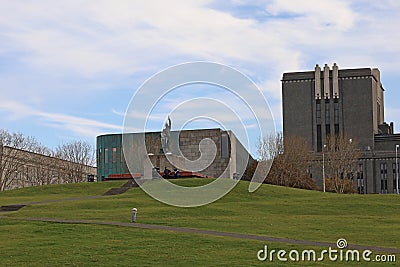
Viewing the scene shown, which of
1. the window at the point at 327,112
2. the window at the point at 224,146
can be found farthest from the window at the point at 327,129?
the window at the point at 224,146

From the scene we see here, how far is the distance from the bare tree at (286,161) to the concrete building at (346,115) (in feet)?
123

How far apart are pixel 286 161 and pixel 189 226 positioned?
→ 233 ft

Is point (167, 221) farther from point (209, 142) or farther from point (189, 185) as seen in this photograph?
point (209, 142)

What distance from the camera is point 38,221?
3875 cm

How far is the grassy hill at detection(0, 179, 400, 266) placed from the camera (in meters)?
27.6

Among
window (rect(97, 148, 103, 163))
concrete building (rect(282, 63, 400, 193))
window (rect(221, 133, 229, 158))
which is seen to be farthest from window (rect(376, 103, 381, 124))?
window (rect(221, 133, 229, 158))

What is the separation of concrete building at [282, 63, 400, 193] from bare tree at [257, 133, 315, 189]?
37436 millimetres

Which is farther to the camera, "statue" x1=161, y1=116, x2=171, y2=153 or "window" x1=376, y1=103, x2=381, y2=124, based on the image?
"window" x1=376, y1=103, x2=381, y2=124

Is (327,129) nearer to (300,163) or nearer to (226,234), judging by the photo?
(300,163)

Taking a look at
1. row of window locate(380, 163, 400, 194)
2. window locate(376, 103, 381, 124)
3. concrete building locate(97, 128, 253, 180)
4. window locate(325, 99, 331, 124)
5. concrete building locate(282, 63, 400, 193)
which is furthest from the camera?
window locate(376, 103, 381, 124)

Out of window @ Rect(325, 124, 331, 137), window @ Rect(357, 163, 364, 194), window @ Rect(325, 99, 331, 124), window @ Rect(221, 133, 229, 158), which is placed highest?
window @ Rect(325, 99, 331, 124)

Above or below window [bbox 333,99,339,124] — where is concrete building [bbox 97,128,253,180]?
below

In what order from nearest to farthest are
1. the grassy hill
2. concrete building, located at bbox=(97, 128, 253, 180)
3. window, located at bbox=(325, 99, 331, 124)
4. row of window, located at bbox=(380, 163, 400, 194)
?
the grassy hill < concrete building, located at bbox=(97, 128, 253, 180) < row of window, located at bbox=(380, 163, 400, 194) < window, located at bbox=(325, 99, 331, 124)

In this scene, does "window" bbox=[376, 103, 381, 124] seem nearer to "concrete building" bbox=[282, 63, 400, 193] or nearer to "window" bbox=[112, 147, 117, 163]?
"concrete building" bbox=[282, 63, 400, 193]
